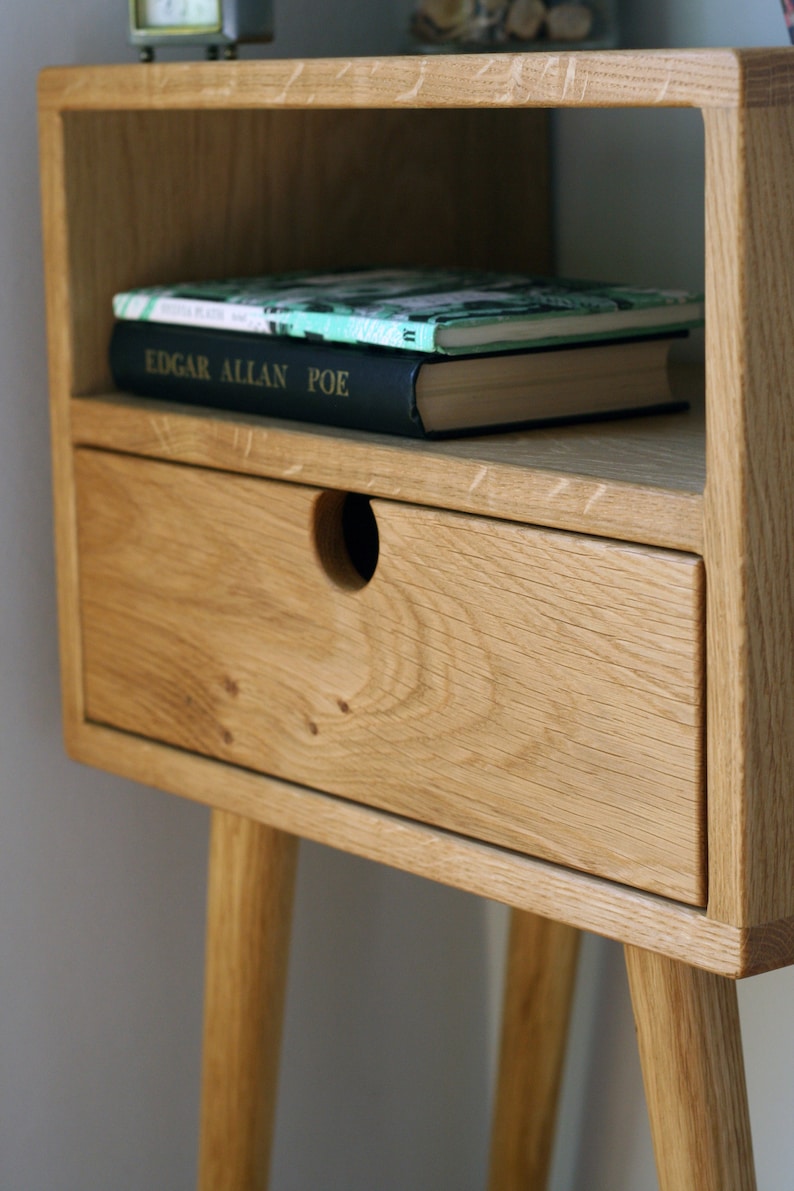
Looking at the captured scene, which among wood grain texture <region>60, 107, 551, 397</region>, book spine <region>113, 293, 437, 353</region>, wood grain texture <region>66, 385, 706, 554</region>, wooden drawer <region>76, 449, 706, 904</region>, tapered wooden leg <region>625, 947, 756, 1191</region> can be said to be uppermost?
wood grain texture <region>60, 107, 551, 397</region>

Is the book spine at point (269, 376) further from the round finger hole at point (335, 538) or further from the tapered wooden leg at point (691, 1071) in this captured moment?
the tapered wooden leg at point (691, 1071)

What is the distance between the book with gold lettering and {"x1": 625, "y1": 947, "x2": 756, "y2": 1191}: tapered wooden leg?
24cm

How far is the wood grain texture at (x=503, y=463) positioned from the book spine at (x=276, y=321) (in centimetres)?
4

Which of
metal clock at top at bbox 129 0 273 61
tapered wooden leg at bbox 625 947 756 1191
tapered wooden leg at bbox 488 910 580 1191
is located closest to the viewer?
tapered wooden leg at bbox 625 947 756 1191

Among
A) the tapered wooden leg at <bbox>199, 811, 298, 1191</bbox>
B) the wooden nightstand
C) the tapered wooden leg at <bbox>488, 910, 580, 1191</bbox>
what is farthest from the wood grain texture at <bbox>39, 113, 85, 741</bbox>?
the tapered wooden leg at <bbox>488, 910, 580, 1191</bbox>

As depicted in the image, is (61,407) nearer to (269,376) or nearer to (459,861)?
(269,376)

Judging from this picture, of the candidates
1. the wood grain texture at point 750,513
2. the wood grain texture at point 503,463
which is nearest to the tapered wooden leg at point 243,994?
the wood grain texture at point 503,463

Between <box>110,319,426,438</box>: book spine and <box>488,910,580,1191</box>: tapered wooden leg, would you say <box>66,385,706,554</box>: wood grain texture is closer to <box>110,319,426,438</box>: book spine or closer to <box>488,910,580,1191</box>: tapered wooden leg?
<box>110,319,426,438</box>: book spine

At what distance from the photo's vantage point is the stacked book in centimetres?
63

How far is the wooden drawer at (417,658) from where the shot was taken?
55 centimetres

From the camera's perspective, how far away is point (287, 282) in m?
0.79

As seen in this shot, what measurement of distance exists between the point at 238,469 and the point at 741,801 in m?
0.29

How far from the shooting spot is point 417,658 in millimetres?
632

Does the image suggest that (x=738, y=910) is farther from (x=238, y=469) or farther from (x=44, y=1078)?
(x=44, y=1078)
